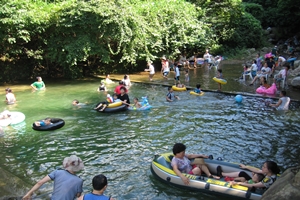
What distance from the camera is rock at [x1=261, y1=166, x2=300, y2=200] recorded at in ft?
14.5

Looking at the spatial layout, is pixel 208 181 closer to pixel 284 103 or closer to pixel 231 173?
pixel 231 173

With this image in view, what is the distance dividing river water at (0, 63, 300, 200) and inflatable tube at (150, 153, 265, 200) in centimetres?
20

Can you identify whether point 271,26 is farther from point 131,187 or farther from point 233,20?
point 131,187

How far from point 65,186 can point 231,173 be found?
3.58m

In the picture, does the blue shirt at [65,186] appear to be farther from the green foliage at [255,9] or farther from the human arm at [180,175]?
the green foliage at [255,9]

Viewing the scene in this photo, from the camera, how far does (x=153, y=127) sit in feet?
34.0

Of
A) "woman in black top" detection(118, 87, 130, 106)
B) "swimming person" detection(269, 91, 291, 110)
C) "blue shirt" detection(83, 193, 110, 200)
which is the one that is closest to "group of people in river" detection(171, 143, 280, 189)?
"blue shirt" detection(83, 193, 110, 200)

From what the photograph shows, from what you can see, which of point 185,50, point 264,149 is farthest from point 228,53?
point 264,149

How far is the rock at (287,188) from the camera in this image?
174 inches

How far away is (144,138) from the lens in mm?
9406

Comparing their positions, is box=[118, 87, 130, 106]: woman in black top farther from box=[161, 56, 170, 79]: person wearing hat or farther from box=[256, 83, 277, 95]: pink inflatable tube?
box=[161, 56, 170, 79]: person wearing hat

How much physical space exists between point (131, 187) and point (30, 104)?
937 centimetres

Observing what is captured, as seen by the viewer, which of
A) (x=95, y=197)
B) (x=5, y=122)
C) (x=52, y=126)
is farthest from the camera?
(x=5, y=122)

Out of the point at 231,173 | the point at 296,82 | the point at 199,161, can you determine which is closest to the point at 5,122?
the point at 199,161
